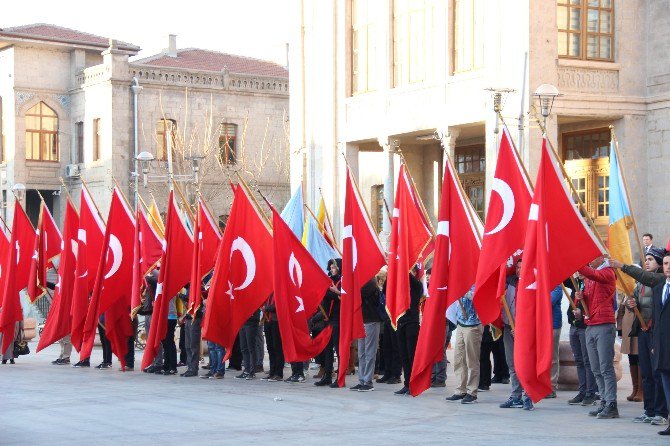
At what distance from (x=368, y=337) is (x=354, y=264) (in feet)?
3.17

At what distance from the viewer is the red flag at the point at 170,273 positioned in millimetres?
19422

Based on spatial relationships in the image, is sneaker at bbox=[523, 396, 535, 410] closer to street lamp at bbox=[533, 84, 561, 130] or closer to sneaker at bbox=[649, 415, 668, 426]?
sneaker at bbox=[649, 415, 668, 426]

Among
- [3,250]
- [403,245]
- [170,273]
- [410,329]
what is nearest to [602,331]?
[403,245]

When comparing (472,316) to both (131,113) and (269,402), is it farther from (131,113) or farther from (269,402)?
(131,113)

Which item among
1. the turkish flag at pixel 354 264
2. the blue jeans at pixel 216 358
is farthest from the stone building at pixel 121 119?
the turkish flag at pixel 354 264

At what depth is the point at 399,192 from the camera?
1681cm

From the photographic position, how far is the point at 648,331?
13172 mm

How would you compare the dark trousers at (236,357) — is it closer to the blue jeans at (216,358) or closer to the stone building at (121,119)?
the blue jeans at (216,358)

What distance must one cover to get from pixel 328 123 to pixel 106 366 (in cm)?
1507

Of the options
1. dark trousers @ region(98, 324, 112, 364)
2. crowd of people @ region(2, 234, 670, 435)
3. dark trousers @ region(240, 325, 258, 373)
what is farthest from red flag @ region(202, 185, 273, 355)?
dark trousers @ region(98, 324, 112, 364)

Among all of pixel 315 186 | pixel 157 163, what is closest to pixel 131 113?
pixel 157 163

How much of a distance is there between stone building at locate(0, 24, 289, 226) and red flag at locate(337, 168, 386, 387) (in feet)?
107

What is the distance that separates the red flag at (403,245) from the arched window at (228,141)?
35.6 meters

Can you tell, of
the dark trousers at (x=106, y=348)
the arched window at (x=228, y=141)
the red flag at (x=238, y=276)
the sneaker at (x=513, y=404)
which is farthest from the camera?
the arched window at (x=228, y=141)
